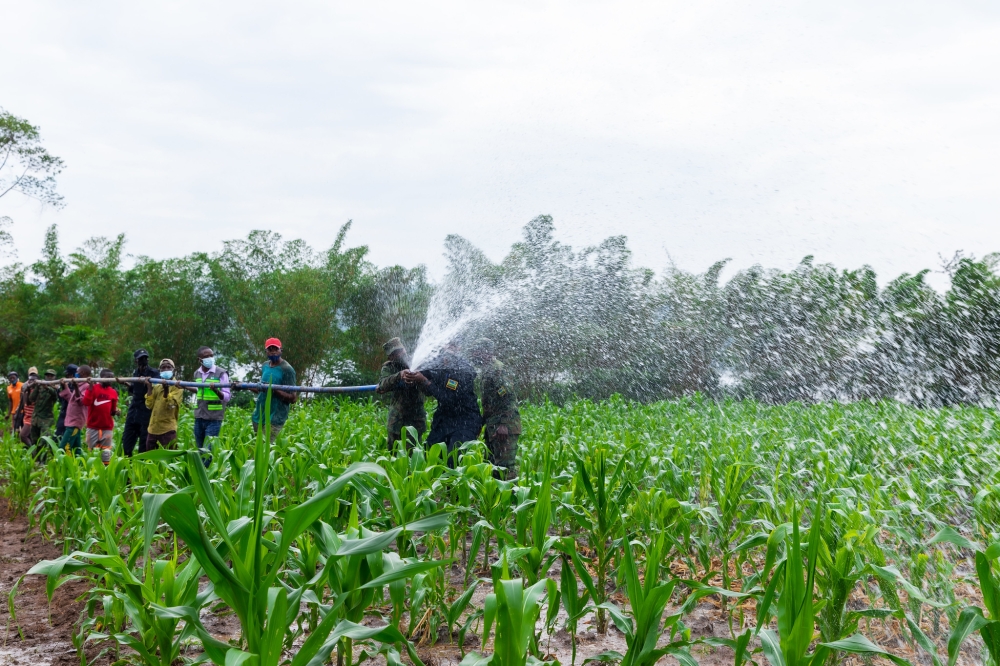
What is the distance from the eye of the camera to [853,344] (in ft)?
48.4

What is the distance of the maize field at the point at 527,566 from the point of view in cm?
204

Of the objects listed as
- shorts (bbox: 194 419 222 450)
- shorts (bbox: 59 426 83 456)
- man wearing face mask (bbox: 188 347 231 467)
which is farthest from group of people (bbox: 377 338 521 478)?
shorts (bbox: 59 426 83 456)

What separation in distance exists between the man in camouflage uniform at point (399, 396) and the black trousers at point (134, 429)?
3333mm

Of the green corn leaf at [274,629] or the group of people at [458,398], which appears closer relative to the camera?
the green corn leaf at [274,629]

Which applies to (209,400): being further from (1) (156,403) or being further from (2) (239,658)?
(2) (239,658)

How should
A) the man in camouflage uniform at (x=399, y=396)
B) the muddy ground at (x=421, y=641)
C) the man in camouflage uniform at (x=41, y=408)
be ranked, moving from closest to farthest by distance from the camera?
the muddy ground at (x=421, y=641)
the man in camouflage uniform at (x=399, y=396)
the man in camouflage uniform at (x=41, y=408)

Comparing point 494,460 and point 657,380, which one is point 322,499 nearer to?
point 494,460

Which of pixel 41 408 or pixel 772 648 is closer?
pixel 772 648

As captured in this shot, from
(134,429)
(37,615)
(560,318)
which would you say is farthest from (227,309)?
(37,615)

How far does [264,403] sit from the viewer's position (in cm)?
482

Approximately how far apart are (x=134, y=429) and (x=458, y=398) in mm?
4197

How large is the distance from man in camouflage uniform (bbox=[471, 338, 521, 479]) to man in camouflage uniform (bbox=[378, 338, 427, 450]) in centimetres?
59

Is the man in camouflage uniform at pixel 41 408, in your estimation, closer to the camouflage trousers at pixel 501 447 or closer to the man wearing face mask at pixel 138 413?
the man wearing face mask at pixel 138 413

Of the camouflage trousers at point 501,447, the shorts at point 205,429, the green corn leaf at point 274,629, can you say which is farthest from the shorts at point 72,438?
the green corn leaf at point 274,629
